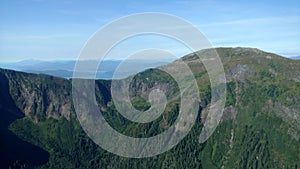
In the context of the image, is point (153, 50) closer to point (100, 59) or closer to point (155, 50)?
point (155, 50)

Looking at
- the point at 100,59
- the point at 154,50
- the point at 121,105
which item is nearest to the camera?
the point at 100,59

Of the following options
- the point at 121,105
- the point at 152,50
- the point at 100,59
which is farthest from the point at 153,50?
the point at 121,105

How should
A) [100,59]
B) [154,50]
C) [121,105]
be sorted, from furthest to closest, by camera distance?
[121,105] < [154,50] < [100,59]

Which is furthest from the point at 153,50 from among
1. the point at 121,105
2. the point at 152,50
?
the point at 121,105

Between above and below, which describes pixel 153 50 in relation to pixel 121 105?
above

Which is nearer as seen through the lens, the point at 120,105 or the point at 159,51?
the point at 159,51

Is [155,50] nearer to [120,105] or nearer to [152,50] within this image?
[152,50]

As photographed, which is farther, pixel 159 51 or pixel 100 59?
pixel 159 51

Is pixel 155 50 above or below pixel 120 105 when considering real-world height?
above
